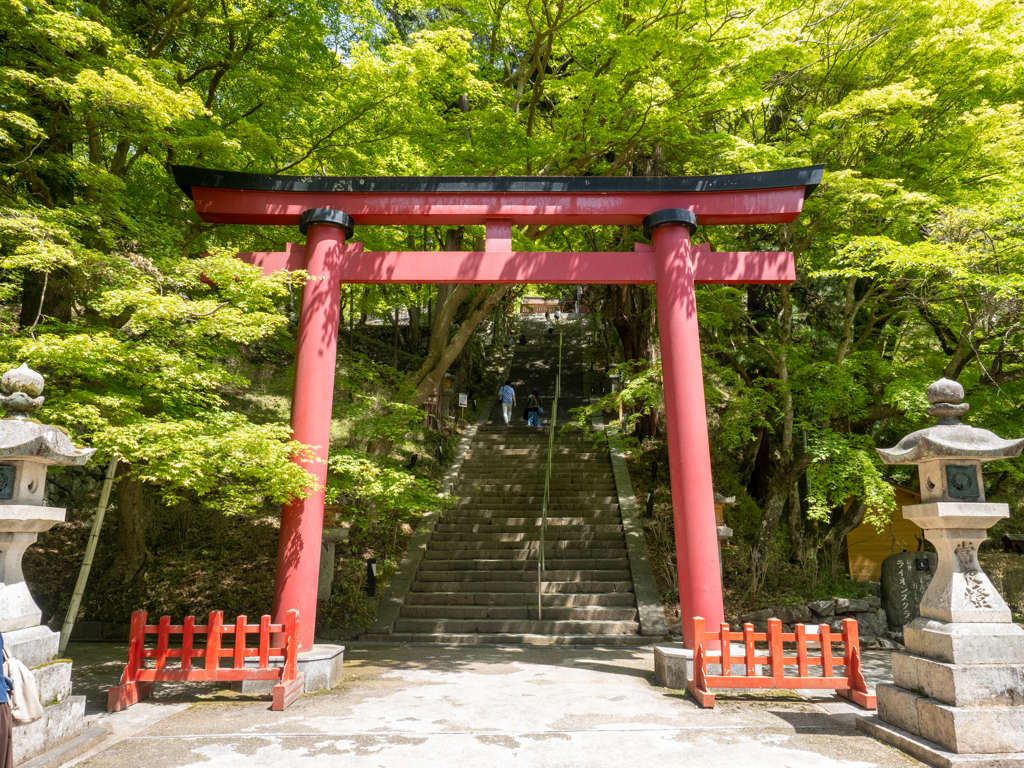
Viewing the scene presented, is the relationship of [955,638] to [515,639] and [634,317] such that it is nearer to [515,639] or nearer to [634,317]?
[515,639]

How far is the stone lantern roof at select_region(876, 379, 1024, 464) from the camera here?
15.7 ft

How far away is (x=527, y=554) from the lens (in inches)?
457

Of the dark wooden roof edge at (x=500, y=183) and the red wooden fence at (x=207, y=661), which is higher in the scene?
the dark wooden roof edge at (x=500, y=183)

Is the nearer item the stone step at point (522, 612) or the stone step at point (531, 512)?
the stone step at point (522, 612)

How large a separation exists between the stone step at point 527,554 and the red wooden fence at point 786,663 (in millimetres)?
5531

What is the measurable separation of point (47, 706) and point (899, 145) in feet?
42.6

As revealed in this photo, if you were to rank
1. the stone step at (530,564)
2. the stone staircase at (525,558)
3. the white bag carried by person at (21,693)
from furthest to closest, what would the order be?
the stone step at (530,564), the stone staircase at (525,558), the white bag carried by person at (21,693)

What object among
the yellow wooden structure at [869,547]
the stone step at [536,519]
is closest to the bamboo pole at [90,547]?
the stone step at [536,519]

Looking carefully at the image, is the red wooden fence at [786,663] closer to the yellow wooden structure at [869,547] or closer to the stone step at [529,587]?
the stone step at [529,587]

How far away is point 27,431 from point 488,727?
4410mm

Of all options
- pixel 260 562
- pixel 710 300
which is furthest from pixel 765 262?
pixel 260 562

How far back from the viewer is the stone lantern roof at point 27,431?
450 cm

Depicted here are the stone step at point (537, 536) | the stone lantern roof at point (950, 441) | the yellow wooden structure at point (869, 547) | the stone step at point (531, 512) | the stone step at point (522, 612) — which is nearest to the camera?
the stone lantern roof at point (950, 441)

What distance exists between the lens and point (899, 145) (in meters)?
10.0
